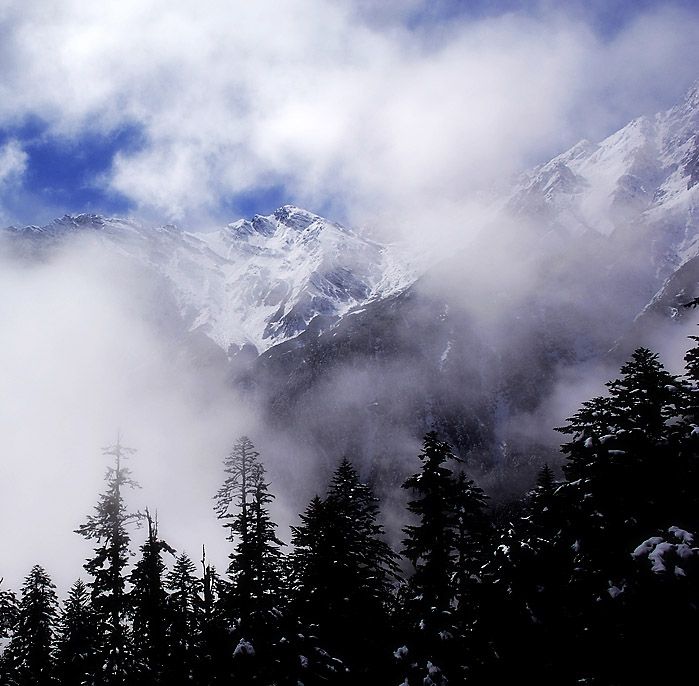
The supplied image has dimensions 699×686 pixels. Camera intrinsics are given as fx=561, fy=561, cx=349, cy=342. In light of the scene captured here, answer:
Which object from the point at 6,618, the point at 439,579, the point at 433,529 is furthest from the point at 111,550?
the point at 439,579

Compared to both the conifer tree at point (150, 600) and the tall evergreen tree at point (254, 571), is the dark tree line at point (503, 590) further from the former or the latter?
the conifer tree at point (150, 600)

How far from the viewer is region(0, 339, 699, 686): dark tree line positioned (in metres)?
10.0

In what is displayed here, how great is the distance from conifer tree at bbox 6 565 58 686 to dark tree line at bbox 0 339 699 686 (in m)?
10.9

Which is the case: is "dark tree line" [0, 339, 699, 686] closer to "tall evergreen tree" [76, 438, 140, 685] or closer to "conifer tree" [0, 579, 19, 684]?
"tall evergreen tree" [76, 438, 140, 685]

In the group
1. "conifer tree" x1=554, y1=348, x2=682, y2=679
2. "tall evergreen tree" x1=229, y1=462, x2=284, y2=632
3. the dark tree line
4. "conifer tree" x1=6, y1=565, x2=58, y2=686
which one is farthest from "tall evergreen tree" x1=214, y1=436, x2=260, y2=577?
"conifer tree" x1=554, y1=348, x2=682, y2=679

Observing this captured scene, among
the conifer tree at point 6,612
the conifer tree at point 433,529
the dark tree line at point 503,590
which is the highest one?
the conifer tree at point 6,612

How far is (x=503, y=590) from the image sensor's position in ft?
48.8

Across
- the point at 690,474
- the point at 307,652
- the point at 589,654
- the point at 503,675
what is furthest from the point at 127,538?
the point at 690,474

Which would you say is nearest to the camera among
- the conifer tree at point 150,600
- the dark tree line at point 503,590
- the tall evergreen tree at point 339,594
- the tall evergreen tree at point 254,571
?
the dark tree line at point 503,590

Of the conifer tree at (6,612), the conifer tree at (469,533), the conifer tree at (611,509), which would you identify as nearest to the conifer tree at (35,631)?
the conifer tree at (6,612)

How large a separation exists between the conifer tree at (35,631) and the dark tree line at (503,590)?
10.9 meters

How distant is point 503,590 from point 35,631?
1225 inches

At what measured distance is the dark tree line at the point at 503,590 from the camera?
10000mm

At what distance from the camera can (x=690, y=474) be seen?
10906 millimetres
